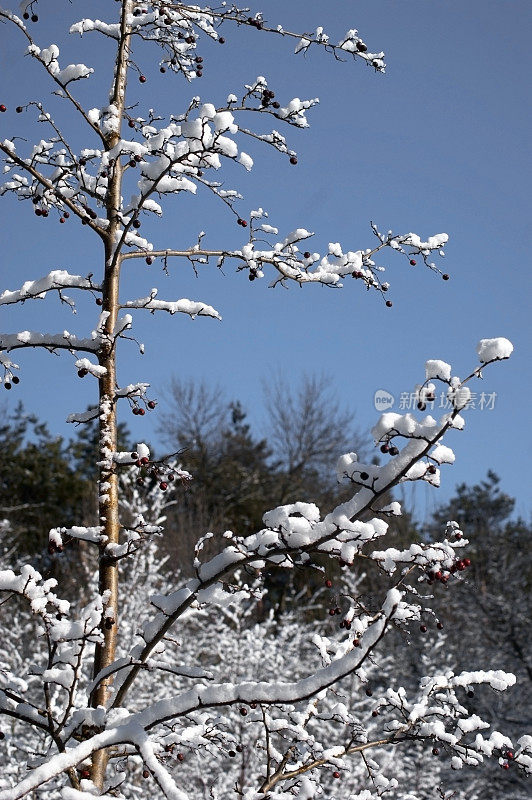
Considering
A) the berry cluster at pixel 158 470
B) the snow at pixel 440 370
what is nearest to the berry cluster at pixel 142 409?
the berry cluster at pixel 158 470

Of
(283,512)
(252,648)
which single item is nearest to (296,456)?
(252,648)

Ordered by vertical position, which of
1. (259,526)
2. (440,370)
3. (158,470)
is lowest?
(440,370)

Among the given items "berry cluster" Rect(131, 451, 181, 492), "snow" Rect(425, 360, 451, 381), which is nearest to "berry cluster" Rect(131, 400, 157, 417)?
"berry cluster" Rect(131, 451, 181, 492)

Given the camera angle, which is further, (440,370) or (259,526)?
(259,526)

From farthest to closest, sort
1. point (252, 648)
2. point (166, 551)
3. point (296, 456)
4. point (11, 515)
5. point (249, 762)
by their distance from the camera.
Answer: point (296, 456), point (11, 515), point (166, 551), point (252, 648), point (249, 762)

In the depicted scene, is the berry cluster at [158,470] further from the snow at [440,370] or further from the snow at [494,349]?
the snow at [494,349]

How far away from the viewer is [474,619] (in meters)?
14.8

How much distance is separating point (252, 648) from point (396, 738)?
765 centimetres

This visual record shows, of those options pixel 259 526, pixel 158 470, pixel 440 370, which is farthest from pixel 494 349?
pixel 259 526

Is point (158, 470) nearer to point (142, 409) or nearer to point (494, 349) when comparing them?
point (142, 409)

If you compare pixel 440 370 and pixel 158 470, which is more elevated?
pixel 158 470

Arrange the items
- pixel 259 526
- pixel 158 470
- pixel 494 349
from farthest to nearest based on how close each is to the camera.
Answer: pixel 259 526 → pixel 158 470 → pixel 494 349

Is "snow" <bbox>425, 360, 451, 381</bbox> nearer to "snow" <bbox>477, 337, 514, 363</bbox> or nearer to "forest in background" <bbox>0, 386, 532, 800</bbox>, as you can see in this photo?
"snow" <bbox>477, 337, 514, 363</bbox>

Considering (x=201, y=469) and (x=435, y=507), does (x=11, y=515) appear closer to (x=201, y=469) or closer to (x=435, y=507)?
(x=201, y=469)
